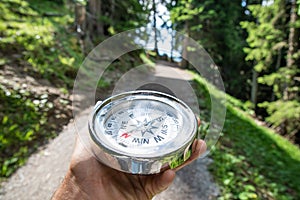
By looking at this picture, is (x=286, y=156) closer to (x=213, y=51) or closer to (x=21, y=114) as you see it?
(x=21, y=114)

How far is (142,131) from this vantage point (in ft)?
3.83

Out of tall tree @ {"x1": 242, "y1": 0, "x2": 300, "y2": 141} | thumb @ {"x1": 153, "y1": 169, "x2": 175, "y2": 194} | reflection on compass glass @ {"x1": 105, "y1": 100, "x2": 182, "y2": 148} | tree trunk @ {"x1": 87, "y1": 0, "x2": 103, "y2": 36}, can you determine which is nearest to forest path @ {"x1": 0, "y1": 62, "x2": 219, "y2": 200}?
thumb @ {"x1": 153, "y1": 169, "x2": 175, "y2": 194}

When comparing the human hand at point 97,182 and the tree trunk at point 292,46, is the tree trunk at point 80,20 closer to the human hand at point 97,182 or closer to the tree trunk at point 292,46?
the tree trunk at point 292,46

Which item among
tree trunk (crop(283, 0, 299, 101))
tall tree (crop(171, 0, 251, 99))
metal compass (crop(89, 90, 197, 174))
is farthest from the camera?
tall tree (crop(171, 0, 251, 99))

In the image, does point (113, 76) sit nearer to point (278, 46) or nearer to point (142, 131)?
point (142, 131)

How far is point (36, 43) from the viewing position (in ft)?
18.9

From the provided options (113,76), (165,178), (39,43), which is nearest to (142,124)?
(165,178)

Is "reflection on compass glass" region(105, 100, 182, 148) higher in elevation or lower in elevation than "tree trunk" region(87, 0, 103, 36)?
lower

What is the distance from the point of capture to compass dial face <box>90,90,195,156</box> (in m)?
1.07

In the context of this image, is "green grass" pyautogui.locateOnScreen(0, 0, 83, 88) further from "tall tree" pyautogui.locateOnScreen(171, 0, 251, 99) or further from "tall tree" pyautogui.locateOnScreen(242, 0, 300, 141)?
"tall tree" pyautogui.locateOnScreen(171, 0, 251, 99)

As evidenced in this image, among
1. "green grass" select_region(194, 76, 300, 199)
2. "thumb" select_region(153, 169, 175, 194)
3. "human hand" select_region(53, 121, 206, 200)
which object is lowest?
"green grass" select_region(194, 76, 300, 199)

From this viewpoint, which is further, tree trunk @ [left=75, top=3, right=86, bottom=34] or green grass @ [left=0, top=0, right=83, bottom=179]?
tree trunk @ [left=75, top=3, right=86, bottom=34]

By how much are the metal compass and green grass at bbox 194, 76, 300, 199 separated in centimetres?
63

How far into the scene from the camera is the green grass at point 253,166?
3.46 metres
